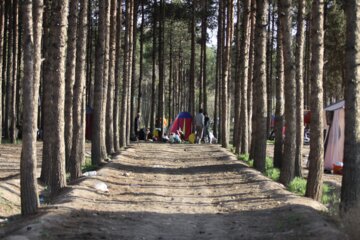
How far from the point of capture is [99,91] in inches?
736

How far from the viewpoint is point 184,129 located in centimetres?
3781

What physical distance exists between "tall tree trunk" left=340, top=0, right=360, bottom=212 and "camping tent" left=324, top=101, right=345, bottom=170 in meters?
10.5

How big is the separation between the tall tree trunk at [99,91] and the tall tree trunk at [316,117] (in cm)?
869

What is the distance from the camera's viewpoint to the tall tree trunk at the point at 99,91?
727 inches

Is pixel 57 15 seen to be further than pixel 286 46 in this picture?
No

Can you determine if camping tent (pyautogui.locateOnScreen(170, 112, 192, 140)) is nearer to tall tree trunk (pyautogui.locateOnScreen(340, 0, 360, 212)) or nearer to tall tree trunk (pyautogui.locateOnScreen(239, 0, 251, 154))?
tall tree trunk (pyautogui.locateOnScreen(239, 0, 251, 154))

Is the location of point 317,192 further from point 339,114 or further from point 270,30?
point 270,30

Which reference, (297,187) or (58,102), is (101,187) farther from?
(297,187)

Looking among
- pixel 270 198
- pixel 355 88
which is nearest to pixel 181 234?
pixel 270 198

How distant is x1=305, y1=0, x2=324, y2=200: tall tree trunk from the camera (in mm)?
11273

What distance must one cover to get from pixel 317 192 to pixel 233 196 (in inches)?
71.5

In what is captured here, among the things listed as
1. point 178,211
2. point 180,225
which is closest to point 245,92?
point 178,211

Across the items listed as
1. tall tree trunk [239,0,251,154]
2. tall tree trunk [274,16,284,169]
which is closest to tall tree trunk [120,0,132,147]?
tall tree trunk [239,0,251,154]

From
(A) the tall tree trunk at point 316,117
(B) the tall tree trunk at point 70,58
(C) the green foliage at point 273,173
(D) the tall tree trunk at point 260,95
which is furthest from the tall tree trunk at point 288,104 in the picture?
(B) the tall tree trunk at point 70,58
